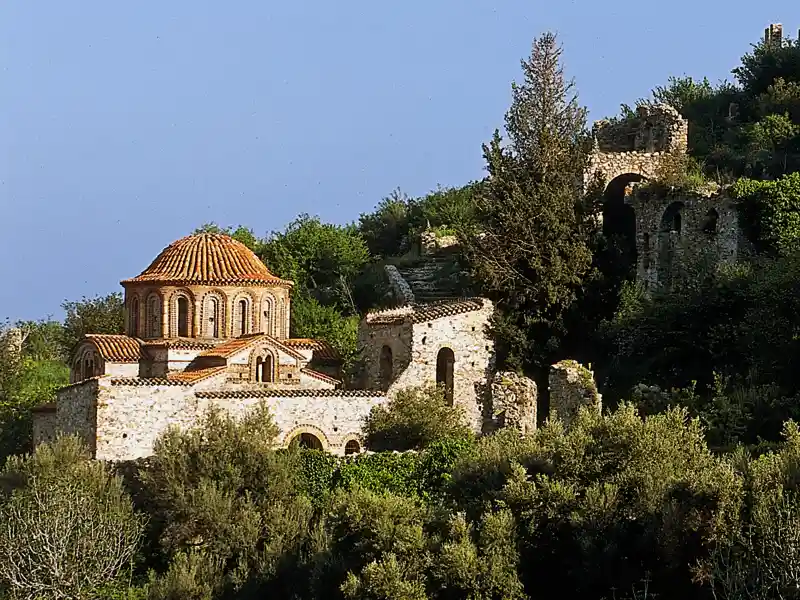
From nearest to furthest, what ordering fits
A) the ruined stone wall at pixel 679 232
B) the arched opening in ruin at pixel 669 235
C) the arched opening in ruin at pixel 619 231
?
the arched opening in ruin at pixel 619 231 → the ruined stone wall at pixel 679 232 → the arched opening in ruin at pixel 669 235

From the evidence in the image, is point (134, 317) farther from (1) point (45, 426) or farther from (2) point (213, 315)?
(1) point (45, 426)

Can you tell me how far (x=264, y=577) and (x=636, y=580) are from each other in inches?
281

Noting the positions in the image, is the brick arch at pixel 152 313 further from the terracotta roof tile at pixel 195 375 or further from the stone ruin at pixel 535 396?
the stone ruin at pixel 535 396

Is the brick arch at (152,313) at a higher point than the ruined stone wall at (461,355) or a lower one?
higher

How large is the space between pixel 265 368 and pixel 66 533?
8.10 m

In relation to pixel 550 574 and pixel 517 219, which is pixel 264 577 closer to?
pixel 550 574

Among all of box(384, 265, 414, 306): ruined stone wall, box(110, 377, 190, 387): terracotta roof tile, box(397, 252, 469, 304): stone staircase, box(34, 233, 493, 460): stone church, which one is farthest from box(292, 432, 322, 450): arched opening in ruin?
box(384, 265, 414, 306): ruined stone wall

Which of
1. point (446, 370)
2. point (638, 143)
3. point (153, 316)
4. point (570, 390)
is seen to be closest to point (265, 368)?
point (153, 316)

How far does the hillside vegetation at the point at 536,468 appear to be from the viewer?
27844 millimetres

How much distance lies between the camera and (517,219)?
38.4m

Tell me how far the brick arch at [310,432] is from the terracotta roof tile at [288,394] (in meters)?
0.63

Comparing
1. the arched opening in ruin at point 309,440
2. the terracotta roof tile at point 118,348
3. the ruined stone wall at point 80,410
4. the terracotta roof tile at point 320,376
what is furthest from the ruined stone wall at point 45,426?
the terracotta roof tile at point 320,376

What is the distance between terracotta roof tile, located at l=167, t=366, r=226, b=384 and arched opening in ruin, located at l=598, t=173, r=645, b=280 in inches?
340

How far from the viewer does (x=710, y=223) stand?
40594 millimetres
